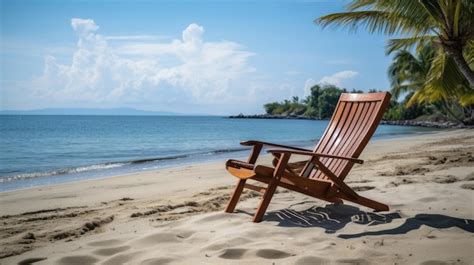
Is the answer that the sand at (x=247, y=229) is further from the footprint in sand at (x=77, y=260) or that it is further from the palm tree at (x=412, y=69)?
the palm tree at (x=412, y=69)

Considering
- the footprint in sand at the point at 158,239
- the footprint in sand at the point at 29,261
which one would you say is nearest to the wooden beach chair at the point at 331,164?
the footprint in sand at the point at 158,239

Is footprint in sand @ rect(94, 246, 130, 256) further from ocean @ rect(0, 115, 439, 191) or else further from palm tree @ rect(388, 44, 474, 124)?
palm tree @ rect(388, 44, 474, 124)

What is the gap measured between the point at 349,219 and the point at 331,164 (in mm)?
639

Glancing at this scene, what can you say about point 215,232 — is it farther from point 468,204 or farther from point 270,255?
point 468,204

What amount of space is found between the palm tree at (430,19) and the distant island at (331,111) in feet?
84.2

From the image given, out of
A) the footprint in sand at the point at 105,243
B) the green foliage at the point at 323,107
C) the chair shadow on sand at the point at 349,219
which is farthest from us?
the green foliage at the point at 323,107

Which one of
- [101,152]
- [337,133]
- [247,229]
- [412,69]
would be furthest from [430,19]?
[412,69]

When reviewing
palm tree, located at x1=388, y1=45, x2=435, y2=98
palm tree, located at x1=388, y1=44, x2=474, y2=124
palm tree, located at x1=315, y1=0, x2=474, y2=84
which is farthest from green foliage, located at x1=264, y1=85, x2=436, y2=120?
palm tree, located at x1=315, y1=0, x2=474, y2=84

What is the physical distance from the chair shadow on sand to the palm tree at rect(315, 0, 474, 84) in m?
3.65

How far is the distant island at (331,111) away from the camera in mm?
48828

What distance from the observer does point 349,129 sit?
4414 mm

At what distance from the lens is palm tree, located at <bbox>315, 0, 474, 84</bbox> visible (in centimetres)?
637

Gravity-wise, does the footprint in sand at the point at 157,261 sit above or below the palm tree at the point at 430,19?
below

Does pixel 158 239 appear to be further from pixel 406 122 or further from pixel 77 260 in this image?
pixel 406 122
